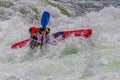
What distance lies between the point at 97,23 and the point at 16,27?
8.17 ft

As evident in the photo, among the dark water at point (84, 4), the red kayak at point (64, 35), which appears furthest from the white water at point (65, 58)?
the dark water at point (84, 4)

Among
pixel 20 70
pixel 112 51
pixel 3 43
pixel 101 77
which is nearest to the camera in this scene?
pixel 101 77

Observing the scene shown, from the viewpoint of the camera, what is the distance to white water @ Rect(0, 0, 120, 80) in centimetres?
616

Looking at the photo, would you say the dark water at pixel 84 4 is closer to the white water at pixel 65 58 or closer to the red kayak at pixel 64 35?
the white water at pixel 65 58

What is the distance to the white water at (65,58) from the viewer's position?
6164 millimetres

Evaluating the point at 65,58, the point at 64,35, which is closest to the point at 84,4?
the point at 64,35

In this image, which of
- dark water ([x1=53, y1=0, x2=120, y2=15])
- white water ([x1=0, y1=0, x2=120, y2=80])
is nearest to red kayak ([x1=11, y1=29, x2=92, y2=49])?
white water ([x1=0, y1=0, x2=120, y2=80])

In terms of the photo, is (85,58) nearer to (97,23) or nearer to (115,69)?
(115,69)

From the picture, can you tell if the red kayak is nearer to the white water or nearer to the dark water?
the white water

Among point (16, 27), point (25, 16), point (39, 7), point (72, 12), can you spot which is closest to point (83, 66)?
point (16, 27)

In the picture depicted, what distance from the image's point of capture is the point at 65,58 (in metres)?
7.14

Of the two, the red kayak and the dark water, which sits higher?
the red kayak

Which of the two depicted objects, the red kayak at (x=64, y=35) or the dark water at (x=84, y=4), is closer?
the red kayak at (x=64, y=35)

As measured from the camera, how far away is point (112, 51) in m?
7.61
